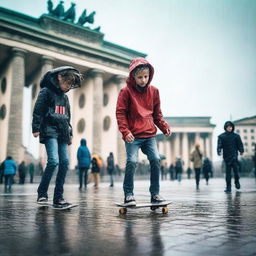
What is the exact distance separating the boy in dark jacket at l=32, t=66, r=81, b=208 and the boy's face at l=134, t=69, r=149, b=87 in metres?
1.09

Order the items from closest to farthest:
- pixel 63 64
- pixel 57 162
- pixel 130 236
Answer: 1. pixel 130 236
2. pixel 57 162
3. pixel 63 64

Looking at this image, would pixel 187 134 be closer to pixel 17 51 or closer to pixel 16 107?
pixel 16 107

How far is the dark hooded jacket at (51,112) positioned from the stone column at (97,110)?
2967 centimetres

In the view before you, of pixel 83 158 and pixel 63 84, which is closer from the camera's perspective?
pixel 63 84

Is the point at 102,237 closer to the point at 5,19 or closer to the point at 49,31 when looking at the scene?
the point at 5,19

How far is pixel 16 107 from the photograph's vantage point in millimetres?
29703

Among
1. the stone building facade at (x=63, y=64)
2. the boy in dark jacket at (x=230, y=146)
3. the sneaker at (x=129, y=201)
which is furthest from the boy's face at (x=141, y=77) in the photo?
the stone building facade at (x=63, y=64)

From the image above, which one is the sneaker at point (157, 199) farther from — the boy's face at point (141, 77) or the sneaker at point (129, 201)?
the boy's face at point (141, 77)

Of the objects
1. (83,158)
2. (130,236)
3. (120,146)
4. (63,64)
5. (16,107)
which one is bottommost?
(130,236)

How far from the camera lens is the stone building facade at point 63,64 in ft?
97.3

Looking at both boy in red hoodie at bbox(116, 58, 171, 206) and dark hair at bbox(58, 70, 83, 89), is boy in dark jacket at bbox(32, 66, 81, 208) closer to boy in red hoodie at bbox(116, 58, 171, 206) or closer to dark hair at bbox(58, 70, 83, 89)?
dark hair at bbox(58, 70, 83, 89)

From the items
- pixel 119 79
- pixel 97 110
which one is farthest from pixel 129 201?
pixel 119 79

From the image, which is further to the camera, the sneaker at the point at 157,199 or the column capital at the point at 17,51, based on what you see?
the column capital at the point at 17,51

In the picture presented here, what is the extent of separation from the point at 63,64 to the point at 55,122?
103 ft
